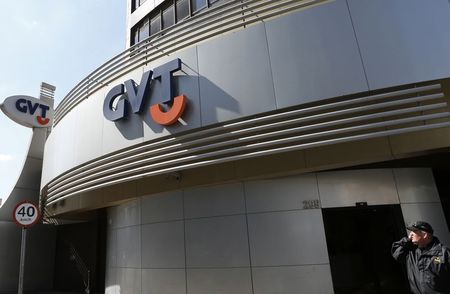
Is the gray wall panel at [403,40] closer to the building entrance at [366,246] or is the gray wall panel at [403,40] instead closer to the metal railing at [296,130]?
the metal railing at [296,130]

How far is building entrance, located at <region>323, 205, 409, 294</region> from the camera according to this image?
6.94m

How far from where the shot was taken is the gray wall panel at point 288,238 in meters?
6.84

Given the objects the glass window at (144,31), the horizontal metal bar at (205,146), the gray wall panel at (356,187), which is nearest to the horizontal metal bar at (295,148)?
the horizontal metal bar at (205,146)

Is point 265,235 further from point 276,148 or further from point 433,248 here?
point 433,248

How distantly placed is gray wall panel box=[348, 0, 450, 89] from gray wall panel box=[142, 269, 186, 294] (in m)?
5.91

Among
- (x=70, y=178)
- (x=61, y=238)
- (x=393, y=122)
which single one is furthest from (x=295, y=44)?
(x=61, y=238)

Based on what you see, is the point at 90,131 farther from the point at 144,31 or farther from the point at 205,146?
the point at 144,31

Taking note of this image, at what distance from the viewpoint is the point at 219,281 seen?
729 centimetres

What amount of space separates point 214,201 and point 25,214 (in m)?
4.29

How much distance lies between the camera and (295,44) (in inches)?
261

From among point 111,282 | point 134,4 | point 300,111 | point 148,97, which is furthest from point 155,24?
point 111,282

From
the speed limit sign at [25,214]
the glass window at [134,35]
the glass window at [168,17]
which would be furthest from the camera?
the glass window at [134,35]

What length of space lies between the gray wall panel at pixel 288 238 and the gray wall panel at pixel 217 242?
0.78ft

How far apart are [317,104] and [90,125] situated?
250 inches
